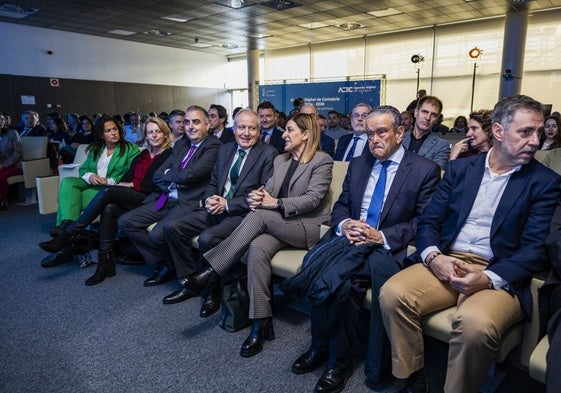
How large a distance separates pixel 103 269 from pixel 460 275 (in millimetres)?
2712

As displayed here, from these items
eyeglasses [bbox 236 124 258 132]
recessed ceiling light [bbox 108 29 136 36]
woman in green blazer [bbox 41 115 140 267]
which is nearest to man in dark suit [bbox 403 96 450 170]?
eyeglasses [bbox 236 124 258 132]

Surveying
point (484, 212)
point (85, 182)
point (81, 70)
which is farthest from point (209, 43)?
point (484, 212)

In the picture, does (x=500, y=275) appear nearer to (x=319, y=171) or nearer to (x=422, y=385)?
(x=422, y=385)

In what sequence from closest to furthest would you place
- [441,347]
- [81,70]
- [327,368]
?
1. [327,368]
2. [441,347]
3. [81,70]

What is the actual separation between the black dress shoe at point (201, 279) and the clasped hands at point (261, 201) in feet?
1.61

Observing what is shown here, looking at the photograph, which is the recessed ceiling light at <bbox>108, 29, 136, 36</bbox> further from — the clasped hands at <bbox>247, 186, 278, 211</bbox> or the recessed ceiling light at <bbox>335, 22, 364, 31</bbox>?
the clasped hands at <bbox>247, 186, 278, 211</bbox>

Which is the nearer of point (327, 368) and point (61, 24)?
point (327, 368)

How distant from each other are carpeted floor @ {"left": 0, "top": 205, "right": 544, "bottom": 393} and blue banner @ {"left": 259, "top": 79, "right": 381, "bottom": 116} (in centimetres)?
793

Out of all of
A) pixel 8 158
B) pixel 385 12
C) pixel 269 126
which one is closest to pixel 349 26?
pixel 385 12

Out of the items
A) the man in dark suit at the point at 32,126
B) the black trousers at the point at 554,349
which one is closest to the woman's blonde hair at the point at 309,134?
the black trousers at the point at 554,349

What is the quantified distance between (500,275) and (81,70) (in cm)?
1282

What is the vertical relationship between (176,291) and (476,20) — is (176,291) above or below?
below

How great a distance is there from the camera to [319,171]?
255 cm

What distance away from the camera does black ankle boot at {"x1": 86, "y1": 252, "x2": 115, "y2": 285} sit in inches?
121
